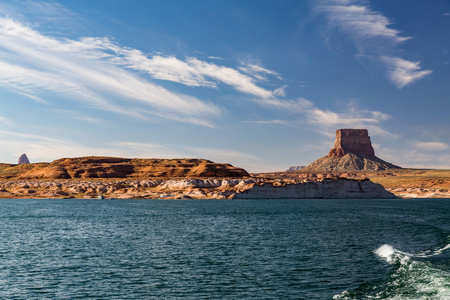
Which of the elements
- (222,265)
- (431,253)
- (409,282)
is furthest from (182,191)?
(409,282)

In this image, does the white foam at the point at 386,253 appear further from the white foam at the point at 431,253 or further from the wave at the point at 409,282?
the white foam at the point at 431,253

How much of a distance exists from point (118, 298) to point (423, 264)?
1115 inches

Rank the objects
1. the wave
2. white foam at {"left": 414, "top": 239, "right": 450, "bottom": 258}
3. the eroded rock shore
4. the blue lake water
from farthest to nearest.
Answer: the eroded rock shore < white foam at {"left": 414, "top": 239, "right": 450, "bottom": 258} < the blue lake water < the wave

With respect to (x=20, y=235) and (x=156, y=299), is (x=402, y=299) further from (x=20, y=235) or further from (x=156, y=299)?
(x=20, y=235)

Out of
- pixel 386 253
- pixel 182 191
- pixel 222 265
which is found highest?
pixel 182 191

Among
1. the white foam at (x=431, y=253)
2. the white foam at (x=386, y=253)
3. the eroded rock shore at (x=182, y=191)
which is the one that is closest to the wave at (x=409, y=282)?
the white foam at (x=386, y=253)

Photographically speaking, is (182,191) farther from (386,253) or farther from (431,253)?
(386,253)

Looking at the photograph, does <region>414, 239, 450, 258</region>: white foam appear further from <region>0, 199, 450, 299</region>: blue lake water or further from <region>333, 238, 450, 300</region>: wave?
<region>333, 238, 450, 300</region>: wave

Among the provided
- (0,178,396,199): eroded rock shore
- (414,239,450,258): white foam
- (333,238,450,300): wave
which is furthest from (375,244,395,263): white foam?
(0,178,396,199): eroded rock shore

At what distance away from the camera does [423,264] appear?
3678cm

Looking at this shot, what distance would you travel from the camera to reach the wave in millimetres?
27156

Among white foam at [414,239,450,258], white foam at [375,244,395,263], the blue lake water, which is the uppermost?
white foam at [375,244,395,263]

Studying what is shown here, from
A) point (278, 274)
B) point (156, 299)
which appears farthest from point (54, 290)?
point (278, 274)

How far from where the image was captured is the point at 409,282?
3091cm
